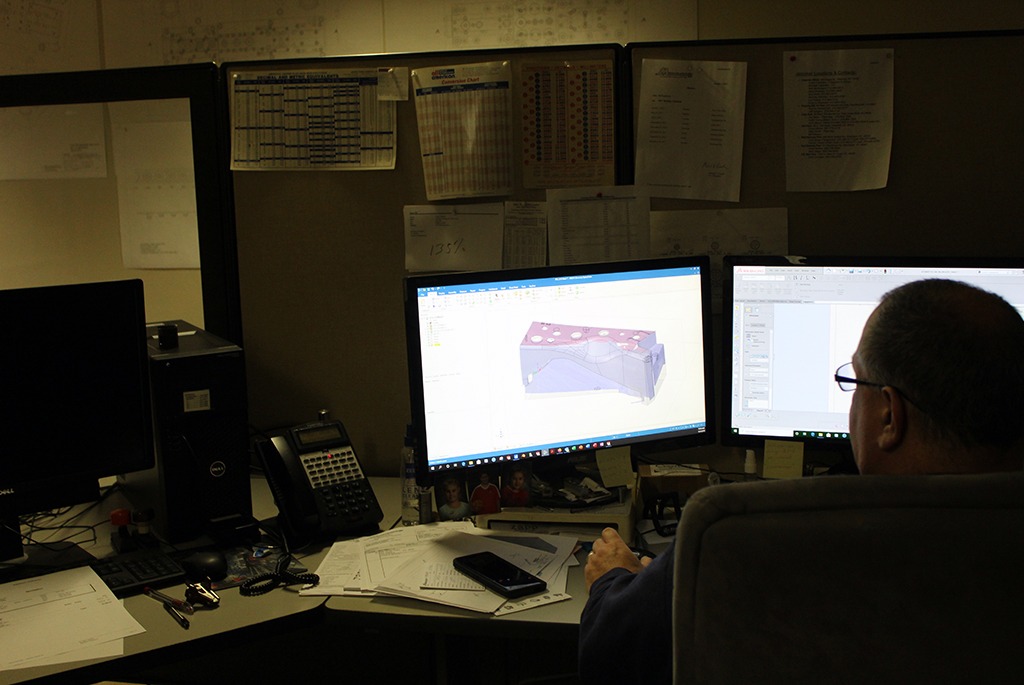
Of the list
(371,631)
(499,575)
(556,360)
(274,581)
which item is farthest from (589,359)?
(371,631)

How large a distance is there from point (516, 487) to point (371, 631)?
2.18 ft

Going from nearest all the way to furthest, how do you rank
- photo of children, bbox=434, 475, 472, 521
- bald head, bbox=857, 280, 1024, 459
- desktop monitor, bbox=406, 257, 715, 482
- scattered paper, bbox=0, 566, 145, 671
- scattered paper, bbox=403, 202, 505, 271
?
bald head, bbox=857, 280, 1024, 459, scattered paper, bbox=0, 566, 145, 671, desktop monitor, bbox=406, 257, 715, 482, photo of children, bbox=434, 475, 472, 521, scattered paper, bbox=403, 202, 505, 271

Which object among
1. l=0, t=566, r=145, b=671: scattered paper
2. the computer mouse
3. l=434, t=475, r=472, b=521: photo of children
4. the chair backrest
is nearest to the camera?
the chair backrest

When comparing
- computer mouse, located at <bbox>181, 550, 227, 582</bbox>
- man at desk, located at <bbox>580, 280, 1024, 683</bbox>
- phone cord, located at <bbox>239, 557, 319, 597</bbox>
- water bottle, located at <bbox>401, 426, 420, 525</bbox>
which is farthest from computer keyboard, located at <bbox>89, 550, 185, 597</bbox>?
man at desk, located at <bbox>580, 280, 1024, 683</bbox>

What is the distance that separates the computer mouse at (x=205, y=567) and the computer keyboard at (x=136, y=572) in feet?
0.05

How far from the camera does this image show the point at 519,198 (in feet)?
6.46

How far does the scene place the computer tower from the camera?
1.73 metres

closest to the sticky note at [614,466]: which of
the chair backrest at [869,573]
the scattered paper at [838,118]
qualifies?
the scattered paper at [838,118]

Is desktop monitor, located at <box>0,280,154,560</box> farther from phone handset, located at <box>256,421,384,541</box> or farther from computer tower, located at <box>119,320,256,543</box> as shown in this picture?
phone handset, located at <box>256,421,384,541</box>

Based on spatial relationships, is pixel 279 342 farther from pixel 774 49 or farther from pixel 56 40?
pixel 56 40

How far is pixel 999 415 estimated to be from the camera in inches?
38.8

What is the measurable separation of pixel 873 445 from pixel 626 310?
75cm

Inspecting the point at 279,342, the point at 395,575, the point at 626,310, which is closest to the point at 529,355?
the point at 626,310

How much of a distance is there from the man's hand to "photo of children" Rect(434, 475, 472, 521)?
1.24ft
